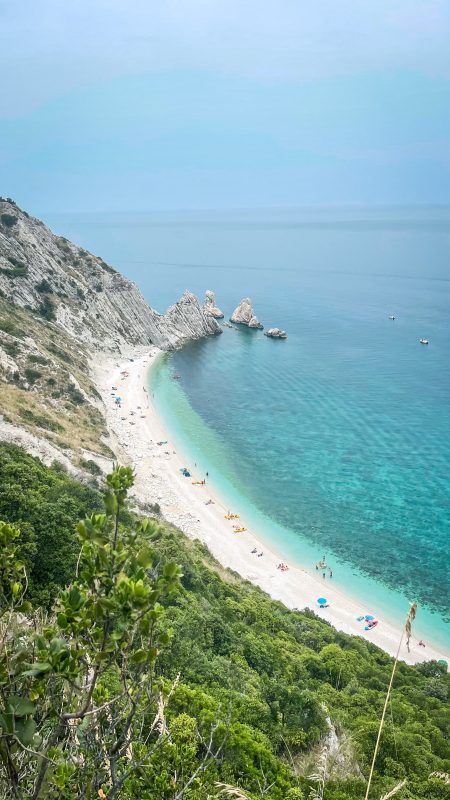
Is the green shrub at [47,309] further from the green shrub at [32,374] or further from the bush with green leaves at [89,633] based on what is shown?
the bush with green leaves at [89,633]

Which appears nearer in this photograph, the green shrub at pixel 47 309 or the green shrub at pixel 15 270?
the green shrub at pixel 15 270

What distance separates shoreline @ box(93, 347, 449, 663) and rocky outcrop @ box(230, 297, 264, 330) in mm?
48644

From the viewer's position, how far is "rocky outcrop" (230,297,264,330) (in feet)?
370

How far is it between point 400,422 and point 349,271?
13532cm

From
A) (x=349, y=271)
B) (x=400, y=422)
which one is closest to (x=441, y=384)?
(x=400, y=422)

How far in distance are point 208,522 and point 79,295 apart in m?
54.5

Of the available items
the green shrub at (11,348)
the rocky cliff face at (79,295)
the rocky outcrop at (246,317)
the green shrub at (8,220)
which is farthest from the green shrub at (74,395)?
the rocky outcrop at (246,317)

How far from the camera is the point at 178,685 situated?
513 inches

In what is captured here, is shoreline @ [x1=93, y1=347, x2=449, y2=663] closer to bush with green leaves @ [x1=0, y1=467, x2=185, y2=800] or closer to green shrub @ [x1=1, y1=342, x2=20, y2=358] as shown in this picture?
green shrub @ [x1=1, y1=342, x2=20, y2=358]

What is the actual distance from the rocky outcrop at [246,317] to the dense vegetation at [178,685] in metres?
82.4

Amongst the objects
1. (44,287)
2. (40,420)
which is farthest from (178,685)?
(44,287)

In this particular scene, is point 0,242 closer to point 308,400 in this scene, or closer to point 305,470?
point 308,400

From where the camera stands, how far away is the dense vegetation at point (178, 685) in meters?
3.82

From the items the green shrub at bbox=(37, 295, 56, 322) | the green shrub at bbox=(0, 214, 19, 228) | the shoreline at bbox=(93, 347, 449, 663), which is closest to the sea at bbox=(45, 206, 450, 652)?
the shoreline at bbox=(93, 347, 449, 663)
